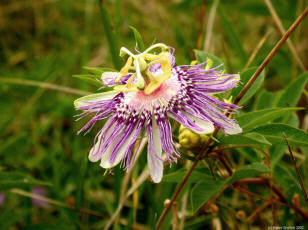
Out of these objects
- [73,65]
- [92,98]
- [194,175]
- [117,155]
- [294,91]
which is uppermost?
[294,91]

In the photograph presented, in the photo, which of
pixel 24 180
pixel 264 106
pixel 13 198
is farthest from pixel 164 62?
pixel 13 198

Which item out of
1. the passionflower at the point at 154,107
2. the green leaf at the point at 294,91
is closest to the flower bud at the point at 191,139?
the passionflower at the point at 154,107

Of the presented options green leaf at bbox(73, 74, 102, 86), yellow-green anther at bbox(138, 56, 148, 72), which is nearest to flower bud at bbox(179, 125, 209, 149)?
yellow-green anther at bbox(138, 56, 148, 72)

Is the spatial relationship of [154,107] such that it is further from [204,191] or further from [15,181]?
[15,181]

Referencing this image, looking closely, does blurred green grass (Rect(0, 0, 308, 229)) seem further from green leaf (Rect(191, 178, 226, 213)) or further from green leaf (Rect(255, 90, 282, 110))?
green leaf (Rect(191, 178, 226, 213))

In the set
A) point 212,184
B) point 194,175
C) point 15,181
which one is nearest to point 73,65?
point 15,181

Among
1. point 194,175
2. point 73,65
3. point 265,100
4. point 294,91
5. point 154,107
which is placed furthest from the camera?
point 73,65

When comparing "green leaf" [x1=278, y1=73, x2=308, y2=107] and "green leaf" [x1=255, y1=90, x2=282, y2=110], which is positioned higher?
"green leaf" [x1=278, y1=73, x2=308, y2=107]
